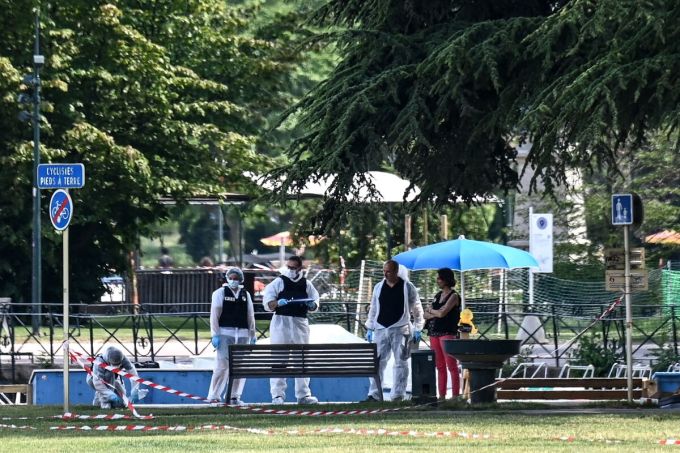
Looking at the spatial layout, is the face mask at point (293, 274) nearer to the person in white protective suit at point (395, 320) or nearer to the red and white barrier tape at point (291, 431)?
the person in white protective suit at point (395, 320)

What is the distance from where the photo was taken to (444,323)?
19594 millimetres

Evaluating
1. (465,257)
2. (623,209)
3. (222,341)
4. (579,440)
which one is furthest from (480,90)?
(579,440)

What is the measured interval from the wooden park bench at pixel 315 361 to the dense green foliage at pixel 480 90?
2.28 metres

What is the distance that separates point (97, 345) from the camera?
28.7 meters

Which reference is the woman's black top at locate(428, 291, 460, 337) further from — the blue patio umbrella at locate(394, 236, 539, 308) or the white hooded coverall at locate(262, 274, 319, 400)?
the blue patio umbrella at locate(394, 236, 539, 308)

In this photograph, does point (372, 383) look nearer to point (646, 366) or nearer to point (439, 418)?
point (439, 418)

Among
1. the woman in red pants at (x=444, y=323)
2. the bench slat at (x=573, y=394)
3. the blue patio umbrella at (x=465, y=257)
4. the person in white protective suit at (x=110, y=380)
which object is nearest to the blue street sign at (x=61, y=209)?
the person in white protective suit at (x=110, y=380)

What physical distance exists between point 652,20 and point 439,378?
205 inches

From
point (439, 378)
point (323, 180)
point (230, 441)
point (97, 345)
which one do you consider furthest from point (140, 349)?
point (230, 441)

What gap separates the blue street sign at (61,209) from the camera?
18594 millimetres

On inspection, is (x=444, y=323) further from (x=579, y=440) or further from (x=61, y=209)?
(x=579, y=440)

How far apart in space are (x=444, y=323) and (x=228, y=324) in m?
2.70

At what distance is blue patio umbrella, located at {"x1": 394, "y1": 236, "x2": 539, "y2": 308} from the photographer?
75.6 feet

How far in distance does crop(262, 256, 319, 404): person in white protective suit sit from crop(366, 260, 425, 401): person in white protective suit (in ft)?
2.66
